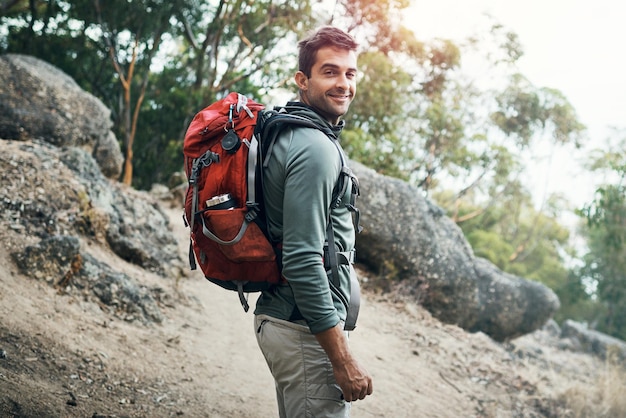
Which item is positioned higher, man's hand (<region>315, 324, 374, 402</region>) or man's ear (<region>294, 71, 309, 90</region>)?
man's ear (<region>294, 71, 309, 90</region>)

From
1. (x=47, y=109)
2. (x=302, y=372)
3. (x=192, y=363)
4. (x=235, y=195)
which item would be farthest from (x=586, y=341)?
(x=235, y=195)

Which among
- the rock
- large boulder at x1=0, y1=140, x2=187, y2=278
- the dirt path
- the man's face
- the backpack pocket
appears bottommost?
the rock

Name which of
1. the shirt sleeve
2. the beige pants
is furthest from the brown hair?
the beige pants

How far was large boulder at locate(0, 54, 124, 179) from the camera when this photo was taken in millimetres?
8414

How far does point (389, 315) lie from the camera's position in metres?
9.05

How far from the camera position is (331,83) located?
2.34 meters

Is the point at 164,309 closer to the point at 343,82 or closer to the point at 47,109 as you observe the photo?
the point at 47,109

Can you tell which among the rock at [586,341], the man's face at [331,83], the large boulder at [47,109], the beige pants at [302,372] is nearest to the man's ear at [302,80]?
the man's face at [331,83]

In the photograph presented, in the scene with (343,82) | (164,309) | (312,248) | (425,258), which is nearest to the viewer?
(312,248)

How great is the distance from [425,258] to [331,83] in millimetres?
8340

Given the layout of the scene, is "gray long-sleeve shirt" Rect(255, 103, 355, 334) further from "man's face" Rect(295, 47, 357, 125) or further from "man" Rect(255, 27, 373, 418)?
"man's face" Rect(295, 47, 357, 125)

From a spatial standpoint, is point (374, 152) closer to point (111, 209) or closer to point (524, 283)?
point (524, 283)

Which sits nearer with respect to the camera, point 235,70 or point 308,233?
point 308,233

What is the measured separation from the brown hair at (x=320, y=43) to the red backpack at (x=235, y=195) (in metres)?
0.27
